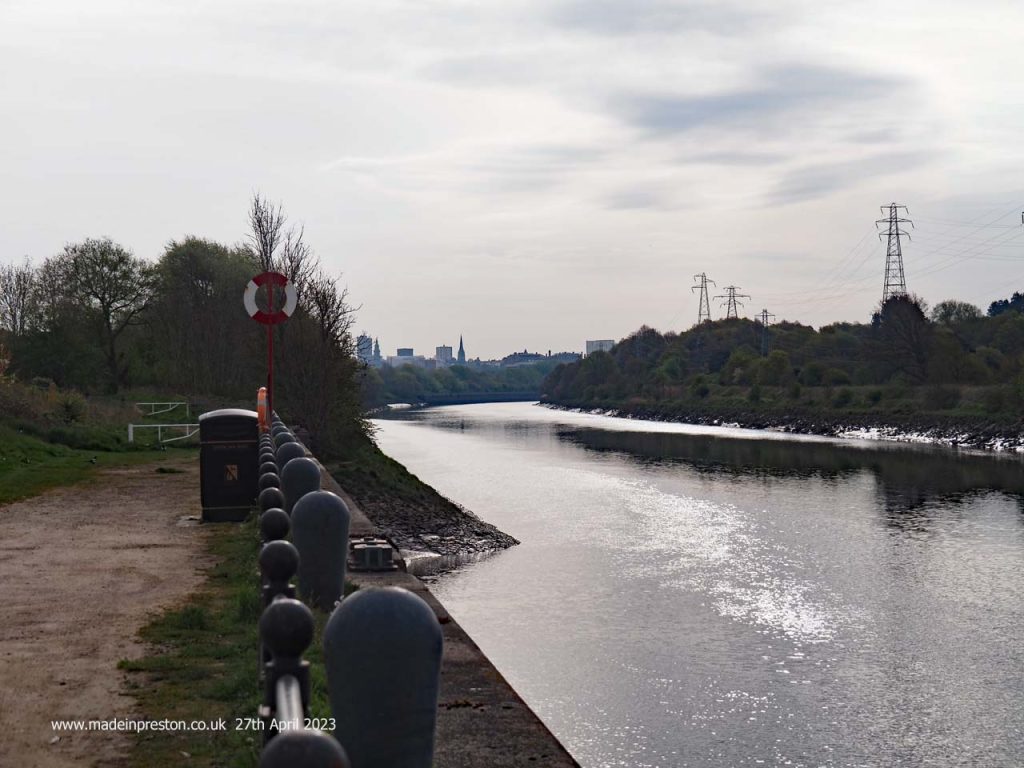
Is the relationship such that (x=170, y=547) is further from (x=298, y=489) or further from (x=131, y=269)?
(x=131, y=269)

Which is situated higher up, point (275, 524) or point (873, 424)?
point (275, 524)

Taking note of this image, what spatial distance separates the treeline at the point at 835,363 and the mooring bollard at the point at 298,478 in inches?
2586

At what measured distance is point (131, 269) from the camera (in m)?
52.9

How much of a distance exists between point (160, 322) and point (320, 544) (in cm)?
4673

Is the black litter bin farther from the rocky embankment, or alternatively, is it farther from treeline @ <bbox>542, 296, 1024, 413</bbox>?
treeline @ <bbox>542, 296, 1024, 413</bbox>

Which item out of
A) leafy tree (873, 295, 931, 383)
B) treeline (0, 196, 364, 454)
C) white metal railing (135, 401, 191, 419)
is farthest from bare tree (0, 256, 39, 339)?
leafy tree (873, 295, 931, 383)

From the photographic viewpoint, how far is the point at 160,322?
5216 cm

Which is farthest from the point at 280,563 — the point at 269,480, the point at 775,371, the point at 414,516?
the point at 775,371

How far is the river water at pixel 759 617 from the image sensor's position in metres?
13.9

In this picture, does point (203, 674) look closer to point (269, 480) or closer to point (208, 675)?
point (208, 675)

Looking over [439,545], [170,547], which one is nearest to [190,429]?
[439,545]

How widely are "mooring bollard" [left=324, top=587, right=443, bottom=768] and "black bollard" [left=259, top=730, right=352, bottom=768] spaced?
1849 mm

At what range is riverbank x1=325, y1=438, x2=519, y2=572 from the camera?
85.4ft

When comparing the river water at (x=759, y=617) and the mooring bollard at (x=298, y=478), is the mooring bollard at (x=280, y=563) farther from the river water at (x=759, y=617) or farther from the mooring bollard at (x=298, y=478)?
the river water at (x=759, y=617)
